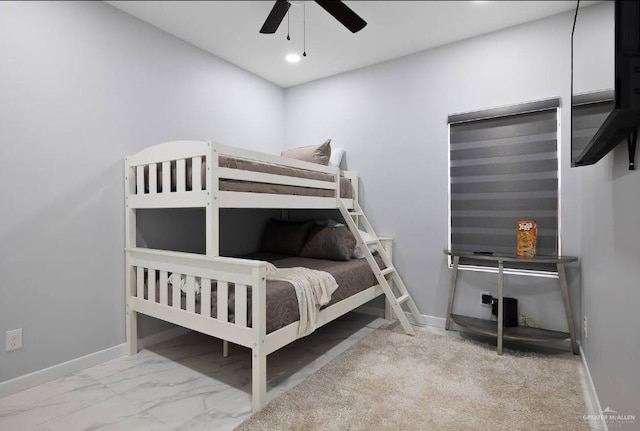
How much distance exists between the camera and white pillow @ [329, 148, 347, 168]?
3013 mm

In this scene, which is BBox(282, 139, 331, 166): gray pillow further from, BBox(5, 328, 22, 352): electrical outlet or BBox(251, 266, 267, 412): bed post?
BBox(5, 328, 22, 352): electrical outlet

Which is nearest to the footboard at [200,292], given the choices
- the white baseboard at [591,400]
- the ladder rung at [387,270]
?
the ladder rung at [387,270]

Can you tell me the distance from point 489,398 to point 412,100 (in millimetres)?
2121

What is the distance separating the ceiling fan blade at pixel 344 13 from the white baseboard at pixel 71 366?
7.36 ft

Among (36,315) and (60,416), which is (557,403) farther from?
(36,315)

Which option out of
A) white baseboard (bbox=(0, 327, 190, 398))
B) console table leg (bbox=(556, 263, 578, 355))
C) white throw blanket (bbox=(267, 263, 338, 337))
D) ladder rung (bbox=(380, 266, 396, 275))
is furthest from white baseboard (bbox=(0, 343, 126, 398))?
console table leg (bbox=(556, 263, 578, 355))

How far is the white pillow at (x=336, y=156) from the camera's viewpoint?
3.01 meters

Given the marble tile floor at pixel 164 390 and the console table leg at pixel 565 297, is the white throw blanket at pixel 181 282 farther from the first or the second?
the console table leg at pixel 565 297

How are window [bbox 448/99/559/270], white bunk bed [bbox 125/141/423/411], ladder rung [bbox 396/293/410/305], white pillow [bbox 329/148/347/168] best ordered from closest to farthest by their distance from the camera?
white bunk bed [bbox 125/141/423/411], window [bbox 448/99/559/270], ladder rung [bbox 396/293/410/305], white pillow [bbox 329/148/347/168]

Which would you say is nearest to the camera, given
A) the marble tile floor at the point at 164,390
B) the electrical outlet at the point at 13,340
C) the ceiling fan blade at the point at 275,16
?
the ceiling fan blade at the point at 275,16

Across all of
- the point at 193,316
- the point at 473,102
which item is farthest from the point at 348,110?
the point at 193,316

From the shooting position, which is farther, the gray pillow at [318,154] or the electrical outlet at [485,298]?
the gray pillow at [318,154]

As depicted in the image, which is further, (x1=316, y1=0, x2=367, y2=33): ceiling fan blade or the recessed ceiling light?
the recessed ceiling light

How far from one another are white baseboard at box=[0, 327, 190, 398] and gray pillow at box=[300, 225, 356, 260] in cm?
119
